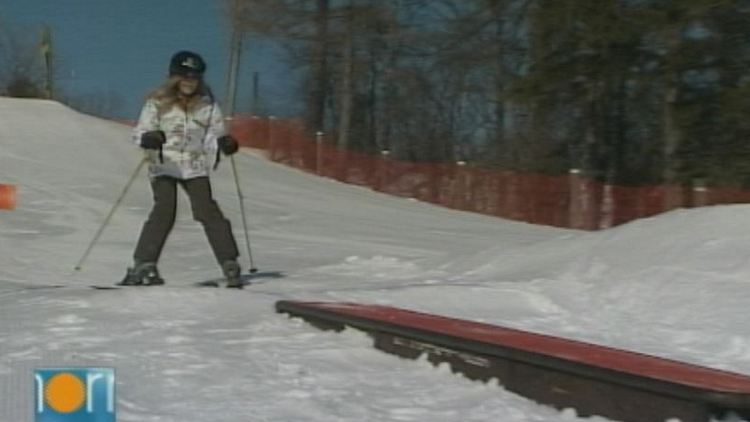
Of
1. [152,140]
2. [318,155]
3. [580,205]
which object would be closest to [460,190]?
[580,205]

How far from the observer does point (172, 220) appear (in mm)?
9719

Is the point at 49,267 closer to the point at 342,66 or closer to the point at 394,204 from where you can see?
the point at 394,204

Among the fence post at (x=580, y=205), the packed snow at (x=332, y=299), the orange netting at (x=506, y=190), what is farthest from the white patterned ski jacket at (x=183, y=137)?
the fence post at (x=580, y=205)

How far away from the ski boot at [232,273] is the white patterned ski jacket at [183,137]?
2.19 ft

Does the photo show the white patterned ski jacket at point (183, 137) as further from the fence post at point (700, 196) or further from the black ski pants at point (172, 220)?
the fence post at point (700, 196)

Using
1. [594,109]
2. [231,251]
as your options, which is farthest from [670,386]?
[594,109]

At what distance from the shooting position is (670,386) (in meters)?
5.19

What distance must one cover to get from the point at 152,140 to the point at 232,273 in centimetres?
109

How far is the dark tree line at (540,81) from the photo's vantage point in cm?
3108

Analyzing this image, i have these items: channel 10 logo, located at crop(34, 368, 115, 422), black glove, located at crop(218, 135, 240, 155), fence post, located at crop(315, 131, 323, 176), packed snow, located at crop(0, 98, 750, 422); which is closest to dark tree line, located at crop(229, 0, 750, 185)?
fence post, located at crop(315, 131, 323, 176)

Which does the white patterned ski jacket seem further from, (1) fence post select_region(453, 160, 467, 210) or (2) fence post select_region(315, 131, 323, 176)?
(2) fence post select_region(315, 131, 323, 176)

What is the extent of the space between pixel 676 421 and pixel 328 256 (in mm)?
8890

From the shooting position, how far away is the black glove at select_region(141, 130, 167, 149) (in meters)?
9.36

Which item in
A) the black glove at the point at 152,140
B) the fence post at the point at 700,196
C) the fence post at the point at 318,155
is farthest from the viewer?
the fence post at the point at 318,155
